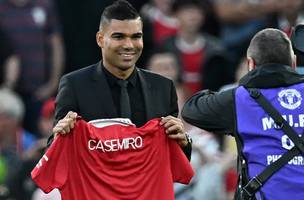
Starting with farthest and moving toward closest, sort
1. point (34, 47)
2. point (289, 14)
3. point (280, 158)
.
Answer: point (34, 47) < point (289, 14) < point (280, 158)

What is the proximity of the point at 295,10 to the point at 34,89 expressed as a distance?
287 cm

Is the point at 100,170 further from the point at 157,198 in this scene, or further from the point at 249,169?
the point at 249,169

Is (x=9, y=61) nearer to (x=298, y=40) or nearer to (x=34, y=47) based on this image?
(x=34, y=47)

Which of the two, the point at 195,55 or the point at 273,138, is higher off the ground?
the point at 273,138

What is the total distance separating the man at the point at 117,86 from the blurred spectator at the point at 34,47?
4.64 meters

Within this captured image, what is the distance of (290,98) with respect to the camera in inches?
Result: 364

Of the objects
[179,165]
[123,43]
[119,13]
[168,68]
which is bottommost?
[179,165]

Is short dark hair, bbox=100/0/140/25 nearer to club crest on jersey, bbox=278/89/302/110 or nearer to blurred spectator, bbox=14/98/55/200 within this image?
club crest on jersey, bbox=278/89/302/110

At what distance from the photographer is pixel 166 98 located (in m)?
9.70

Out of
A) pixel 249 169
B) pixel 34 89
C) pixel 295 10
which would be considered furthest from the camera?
pixel 34 89

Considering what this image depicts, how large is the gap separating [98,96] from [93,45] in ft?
17.1

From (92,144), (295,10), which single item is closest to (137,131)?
(92,144)

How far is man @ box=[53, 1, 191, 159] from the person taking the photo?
9523 millimetres

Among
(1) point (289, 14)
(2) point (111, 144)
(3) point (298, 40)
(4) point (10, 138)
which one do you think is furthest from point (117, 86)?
(1) point (289, 14)
